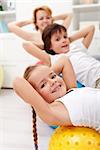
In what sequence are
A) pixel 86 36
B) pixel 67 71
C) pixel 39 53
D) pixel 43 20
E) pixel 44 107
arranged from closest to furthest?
pixel 44 107 < pixel 67 71 < pixel 39 53 < pixel 86 36 < pixel 43 20

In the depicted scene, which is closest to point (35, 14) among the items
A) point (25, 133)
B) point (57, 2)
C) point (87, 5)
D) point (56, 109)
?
point (57, 2)

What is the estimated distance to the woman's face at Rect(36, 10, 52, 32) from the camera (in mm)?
3091

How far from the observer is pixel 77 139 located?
1284 mm

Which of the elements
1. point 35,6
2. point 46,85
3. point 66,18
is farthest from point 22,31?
point 46,85

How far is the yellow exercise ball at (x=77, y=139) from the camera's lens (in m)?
1.28

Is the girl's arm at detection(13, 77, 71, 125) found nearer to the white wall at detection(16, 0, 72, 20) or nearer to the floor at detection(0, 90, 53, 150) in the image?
the floor at detection(0, 90, 53, 150)

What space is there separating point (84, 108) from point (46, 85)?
0.21 meters

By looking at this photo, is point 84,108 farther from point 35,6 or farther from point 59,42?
point 35,6

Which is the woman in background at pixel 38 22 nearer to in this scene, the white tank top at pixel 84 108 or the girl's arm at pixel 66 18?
the girl's arm at pixel 66 18

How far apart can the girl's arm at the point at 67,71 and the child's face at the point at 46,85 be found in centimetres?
27

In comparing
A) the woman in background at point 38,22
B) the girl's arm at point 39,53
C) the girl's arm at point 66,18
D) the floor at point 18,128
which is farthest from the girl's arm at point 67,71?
the girl's arm at point 66,18

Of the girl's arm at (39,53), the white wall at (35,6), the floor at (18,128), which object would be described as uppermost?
the white wall at (35,6)

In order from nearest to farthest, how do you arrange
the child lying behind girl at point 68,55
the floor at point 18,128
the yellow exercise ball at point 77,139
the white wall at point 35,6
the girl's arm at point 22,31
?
the yellow exercise ball at point 77,139 → the floor at point 18,128 → the child lying behind girl at point 68,55 → the girl's arm at point 22,31 → the white wall at point 35,6

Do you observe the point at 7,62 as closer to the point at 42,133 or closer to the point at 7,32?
the point at 7,32
